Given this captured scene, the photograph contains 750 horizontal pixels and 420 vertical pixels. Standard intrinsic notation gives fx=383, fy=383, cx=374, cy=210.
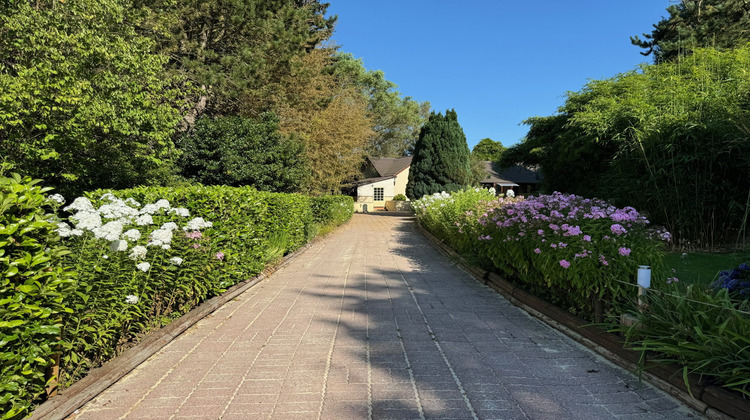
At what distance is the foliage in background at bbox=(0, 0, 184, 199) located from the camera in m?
6.63

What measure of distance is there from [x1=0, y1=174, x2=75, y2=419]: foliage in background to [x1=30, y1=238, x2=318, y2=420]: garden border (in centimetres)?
17

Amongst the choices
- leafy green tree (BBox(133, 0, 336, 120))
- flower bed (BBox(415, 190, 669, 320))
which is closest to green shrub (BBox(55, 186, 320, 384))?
flower bed (BBox(415, 190, 669, 320))

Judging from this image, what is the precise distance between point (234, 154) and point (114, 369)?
9706mm

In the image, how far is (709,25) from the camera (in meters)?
16.2

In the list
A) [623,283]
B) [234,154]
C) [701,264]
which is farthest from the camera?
[234,154]

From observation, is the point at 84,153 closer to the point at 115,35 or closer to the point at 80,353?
the point at 115,35

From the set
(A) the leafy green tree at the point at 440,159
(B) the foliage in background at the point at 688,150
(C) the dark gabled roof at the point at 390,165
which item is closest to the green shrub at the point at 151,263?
(B) the foliage in background at the point at 688,150

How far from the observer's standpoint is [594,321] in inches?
143

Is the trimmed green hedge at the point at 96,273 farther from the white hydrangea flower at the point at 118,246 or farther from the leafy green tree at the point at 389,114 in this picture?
the leafy green tree at the point at 389,114

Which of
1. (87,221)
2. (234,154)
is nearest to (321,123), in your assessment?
(234,154)

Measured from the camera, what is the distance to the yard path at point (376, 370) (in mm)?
2500

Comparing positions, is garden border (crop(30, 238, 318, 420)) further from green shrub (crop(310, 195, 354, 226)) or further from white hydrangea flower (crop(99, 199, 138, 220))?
green shrub (crop(310, 195, 354, 226))

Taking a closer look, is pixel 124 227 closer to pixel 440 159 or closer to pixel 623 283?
pixel 623 283

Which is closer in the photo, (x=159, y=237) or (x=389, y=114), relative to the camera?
(x=159, y=237)
